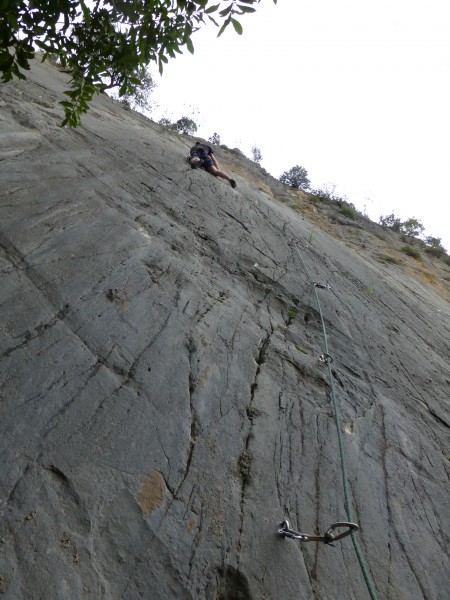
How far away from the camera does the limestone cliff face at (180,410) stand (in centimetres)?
254

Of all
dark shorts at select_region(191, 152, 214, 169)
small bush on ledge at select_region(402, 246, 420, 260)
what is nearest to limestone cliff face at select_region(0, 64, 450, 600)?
dark shorts at select_region(191, 152, 214, 169)

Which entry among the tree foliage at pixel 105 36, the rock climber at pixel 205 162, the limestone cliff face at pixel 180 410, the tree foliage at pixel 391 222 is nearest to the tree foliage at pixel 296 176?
the tree foliage at pixel 391 222

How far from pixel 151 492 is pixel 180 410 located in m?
0.70

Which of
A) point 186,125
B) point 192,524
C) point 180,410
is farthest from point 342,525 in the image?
point 186,125

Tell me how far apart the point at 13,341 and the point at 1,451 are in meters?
0.89

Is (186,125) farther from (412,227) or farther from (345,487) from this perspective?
(345,487)

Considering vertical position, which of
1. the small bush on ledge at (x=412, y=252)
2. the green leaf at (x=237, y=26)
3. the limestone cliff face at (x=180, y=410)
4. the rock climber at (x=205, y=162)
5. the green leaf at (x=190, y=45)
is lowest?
the limestone cliff face at (x=180, y=410)

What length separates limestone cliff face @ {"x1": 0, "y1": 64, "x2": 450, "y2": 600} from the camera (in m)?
2.54

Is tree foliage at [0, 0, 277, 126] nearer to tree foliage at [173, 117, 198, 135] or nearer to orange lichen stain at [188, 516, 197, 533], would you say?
orange lichen stain at [188, 516, 197, 533]

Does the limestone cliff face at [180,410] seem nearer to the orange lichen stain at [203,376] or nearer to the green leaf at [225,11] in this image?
the orange lichen stain at [203,376]

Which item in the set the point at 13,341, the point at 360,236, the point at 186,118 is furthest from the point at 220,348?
the point at 186,118

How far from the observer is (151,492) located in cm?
277

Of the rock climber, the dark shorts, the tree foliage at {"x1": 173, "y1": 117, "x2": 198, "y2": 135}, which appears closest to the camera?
the rock climber

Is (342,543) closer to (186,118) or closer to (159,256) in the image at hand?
(159,256)
